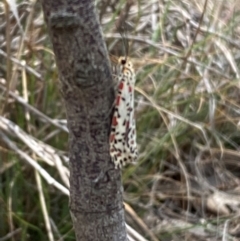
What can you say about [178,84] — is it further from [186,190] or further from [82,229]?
[82,229]

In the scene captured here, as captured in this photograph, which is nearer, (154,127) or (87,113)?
(87,113)

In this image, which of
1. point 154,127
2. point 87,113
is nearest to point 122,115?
point 87,113

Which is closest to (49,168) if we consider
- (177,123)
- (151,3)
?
(177,123)

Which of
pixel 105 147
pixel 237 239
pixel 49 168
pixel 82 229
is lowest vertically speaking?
pixel 237 239

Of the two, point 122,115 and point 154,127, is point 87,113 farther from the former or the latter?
point 154,127

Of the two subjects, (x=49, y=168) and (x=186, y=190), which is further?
(x=186, y=190)
